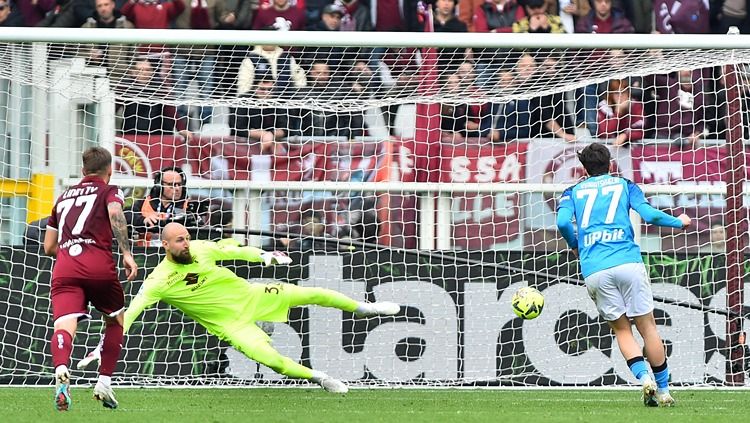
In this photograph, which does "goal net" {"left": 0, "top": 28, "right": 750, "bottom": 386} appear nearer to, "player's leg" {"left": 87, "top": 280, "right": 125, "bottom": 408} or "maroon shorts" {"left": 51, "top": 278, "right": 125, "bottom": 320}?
"player's leg" {"left": 87, "top": 280, "right": 125, "bottom": 408}

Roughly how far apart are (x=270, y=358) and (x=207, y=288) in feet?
2.68

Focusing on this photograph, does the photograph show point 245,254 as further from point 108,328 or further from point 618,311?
point 618,311

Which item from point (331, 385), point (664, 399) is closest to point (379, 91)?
point (331, 385)

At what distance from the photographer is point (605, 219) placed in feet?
25.9

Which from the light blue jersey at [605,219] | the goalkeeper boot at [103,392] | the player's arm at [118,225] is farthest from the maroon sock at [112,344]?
the light blue jersey at [605,219]

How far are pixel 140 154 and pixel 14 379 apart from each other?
7.06ft

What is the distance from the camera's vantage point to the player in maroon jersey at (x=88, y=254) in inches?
287

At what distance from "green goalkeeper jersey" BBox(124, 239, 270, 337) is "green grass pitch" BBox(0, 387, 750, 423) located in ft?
1.89

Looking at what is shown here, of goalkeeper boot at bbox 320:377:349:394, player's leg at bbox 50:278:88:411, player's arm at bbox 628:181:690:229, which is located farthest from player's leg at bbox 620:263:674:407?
player's leg at bbox 50:278:88:411

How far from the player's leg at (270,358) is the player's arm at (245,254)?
0.57m

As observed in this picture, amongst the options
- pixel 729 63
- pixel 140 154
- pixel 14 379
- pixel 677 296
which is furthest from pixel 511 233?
pixel 14 379

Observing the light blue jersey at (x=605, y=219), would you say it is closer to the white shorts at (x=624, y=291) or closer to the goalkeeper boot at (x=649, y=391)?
the white shorts at (x=624, y=291)

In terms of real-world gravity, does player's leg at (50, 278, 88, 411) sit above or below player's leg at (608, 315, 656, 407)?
above

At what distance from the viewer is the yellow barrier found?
10289mm
